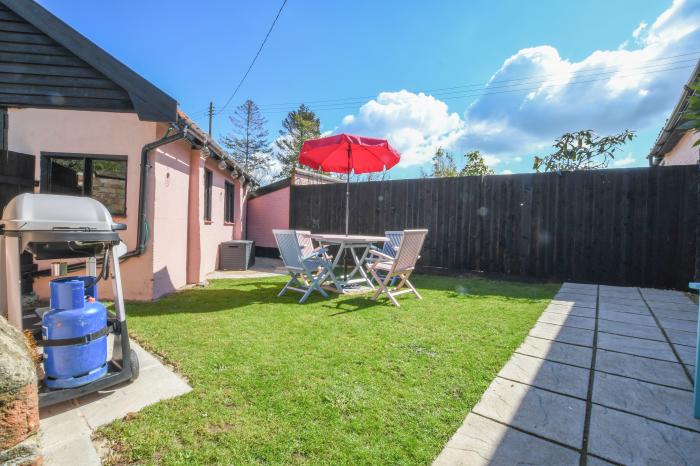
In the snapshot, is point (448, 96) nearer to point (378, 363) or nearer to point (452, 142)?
point (452, 142)

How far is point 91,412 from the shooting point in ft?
6.01

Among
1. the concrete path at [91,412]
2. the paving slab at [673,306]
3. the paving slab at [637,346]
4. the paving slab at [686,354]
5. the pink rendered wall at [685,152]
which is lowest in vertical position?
the concrete path at [91,412]

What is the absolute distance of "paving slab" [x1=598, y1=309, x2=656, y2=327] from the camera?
141 inches

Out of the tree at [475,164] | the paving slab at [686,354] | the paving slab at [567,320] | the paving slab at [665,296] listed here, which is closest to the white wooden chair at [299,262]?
the paving slab at [567,320]

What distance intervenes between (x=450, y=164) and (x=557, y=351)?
16.7 m

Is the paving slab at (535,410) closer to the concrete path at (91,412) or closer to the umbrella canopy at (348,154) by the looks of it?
the concrete path at (91,412)

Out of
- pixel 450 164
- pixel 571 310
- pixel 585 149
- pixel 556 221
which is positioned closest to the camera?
pixel 571 310

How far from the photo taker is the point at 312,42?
748 cm

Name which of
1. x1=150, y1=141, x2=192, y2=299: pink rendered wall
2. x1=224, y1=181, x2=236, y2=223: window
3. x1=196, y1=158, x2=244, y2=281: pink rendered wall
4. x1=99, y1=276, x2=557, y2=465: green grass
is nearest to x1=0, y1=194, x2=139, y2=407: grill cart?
x1=99, y1=276, x2=557, y2=465: green grass

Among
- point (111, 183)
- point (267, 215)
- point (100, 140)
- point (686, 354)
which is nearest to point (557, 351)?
point (686, 354)

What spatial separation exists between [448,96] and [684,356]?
17.1 metres

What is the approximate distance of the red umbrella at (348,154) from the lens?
5.10 metres

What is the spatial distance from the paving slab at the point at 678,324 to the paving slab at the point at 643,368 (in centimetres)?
121

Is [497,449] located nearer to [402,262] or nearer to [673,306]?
[402,262]
